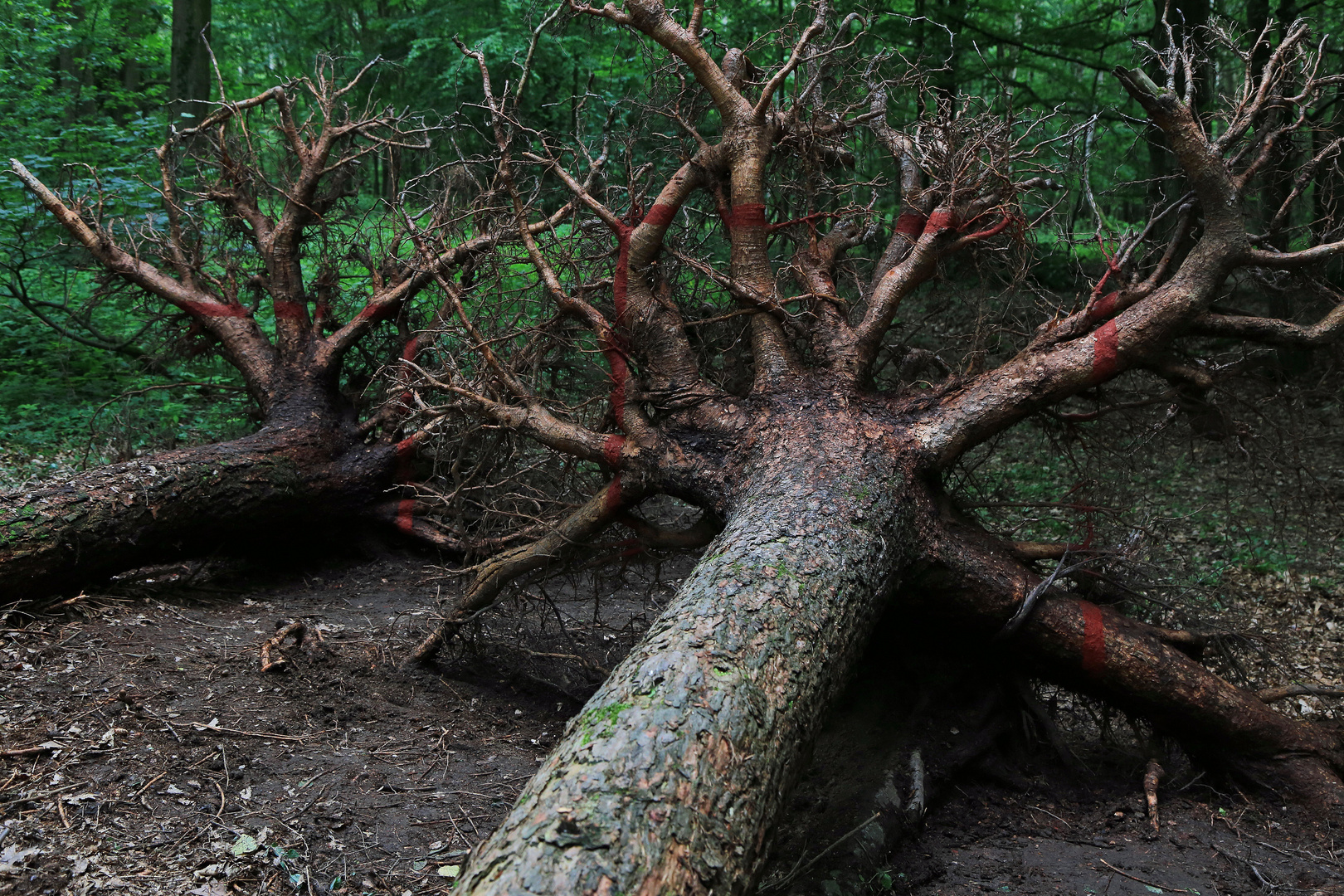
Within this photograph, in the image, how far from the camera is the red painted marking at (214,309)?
6.44 m

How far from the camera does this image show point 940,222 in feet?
14.1

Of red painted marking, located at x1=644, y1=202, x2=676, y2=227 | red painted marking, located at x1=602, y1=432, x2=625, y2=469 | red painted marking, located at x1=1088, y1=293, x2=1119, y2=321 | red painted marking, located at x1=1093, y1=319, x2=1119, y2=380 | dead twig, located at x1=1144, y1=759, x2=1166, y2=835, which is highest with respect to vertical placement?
red painted marking, located at x1=644, y1=202, x2=676, y2=227

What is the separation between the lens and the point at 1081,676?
382cm

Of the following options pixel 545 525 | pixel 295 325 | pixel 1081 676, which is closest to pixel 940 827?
pixel 1081 676

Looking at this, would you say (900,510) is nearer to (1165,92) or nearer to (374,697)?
(1165,92)

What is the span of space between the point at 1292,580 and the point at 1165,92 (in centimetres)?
434

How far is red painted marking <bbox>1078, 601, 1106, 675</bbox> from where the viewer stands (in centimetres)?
374

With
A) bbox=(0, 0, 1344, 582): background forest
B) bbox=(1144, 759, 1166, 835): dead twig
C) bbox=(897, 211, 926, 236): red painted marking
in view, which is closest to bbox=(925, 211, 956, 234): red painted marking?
bbox=(897, 211, 926, 236): red painted marking

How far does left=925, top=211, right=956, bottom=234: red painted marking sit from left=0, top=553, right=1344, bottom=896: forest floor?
2363 millimetres

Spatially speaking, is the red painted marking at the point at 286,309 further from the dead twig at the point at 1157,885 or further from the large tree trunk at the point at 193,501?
the dead twig at the point at 1157,885

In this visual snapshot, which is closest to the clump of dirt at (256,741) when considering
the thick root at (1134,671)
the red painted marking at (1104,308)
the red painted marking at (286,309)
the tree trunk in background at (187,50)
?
the thick root at (1134,671)

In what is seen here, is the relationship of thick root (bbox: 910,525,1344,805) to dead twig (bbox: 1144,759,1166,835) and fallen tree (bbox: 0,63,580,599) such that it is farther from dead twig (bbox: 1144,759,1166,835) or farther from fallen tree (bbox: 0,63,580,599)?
fallen tree (bbox: 0,63,580,599)

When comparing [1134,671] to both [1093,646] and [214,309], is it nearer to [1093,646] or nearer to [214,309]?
[1093,646]

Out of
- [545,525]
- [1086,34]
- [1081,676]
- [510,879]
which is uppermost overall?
[1086,34]
